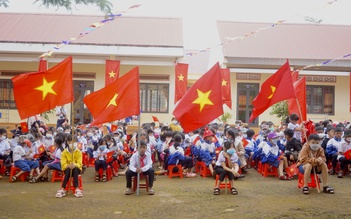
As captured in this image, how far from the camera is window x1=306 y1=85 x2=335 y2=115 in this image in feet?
75.8

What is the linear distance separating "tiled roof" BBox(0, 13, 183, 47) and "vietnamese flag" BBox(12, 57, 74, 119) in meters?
13.4

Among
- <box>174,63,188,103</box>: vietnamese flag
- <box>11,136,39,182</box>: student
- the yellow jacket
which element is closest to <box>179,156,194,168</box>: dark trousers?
the yellow jacket

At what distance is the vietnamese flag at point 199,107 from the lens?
7469mm

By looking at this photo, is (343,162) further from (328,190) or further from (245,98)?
(245,98)

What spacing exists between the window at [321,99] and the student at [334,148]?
1345 cm

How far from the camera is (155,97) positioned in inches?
876

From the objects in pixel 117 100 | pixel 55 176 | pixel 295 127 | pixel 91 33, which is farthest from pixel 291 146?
pixel 91 33

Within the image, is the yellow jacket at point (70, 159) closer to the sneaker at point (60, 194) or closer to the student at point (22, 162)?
the sneaker at point (60, 194)

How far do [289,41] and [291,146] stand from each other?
15150 millimetres

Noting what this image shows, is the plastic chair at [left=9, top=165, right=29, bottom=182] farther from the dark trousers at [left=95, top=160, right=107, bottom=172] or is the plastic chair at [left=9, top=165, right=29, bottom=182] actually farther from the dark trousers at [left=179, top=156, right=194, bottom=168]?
the dark trousers at [left=179, top=156, right=194, bottom=168]

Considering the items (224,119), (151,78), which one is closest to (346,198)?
Result: (224,119)

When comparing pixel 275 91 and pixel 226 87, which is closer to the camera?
pixel 275 91

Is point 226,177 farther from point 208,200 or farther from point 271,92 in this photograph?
point 271,92

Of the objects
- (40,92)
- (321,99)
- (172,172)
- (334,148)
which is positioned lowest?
(172,172)
